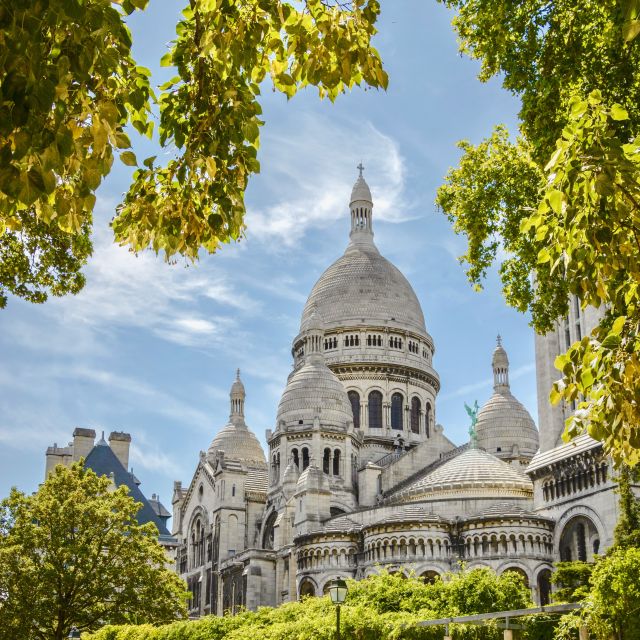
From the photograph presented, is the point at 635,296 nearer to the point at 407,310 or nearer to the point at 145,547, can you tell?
the point at 145,547

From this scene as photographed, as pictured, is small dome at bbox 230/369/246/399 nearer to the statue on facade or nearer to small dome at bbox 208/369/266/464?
small dome at bbox 208/369/266/464

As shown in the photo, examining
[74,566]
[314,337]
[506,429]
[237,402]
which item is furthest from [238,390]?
[74,566]

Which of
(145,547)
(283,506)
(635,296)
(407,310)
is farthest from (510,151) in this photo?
(407,310)

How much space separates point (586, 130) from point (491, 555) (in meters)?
42.9

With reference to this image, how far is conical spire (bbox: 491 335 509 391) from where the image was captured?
78.1 m

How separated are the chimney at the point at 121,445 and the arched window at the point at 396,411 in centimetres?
2440

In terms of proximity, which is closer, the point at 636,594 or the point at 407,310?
the point at 636,594

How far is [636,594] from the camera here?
782 inches

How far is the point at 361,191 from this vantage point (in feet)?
296

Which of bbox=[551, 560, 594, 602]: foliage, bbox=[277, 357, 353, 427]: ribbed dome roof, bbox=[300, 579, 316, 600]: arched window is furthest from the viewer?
bbox=[277, 357, 353, 427]: ribbed dome roof

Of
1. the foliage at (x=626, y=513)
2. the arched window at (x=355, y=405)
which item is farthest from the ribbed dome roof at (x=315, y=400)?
the foliage at (x=626, y=513)

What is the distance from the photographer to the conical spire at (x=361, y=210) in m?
89.8

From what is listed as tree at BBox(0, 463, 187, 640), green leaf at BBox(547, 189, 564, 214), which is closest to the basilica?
tree at BBox(0, 463, 187, 640)

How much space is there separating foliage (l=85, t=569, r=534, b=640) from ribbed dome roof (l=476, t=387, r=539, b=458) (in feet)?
135
